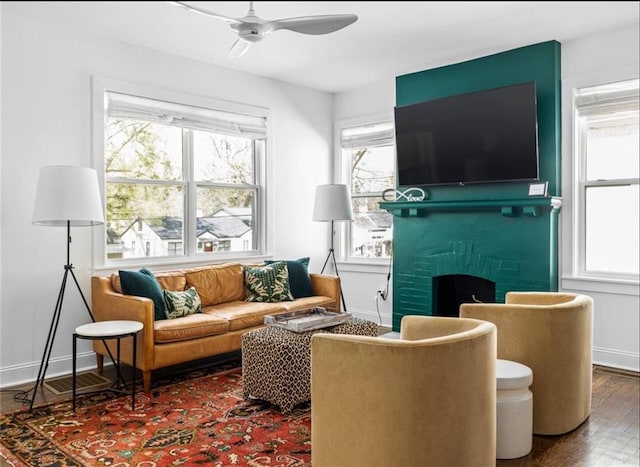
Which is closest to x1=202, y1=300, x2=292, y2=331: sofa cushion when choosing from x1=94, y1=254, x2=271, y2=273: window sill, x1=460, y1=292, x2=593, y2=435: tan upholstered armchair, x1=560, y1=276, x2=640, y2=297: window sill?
x1=94, y1=254, x2=271, y2=273: window sill

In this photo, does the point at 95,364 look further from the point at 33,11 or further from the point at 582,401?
the point at 33,11

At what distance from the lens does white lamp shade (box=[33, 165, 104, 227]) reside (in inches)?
118

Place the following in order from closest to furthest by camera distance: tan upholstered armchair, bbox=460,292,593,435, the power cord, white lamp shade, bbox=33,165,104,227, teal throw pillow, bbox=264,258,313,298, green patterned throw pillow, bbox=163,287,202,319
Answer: tan upholstered armchair, bbox=460,292,593,435, white lamp shade, bbox=33,165,104,227, green patterned throw pillow, bbox=163,287,202,319, teal throw pillow, bbox=264,258,313,298, the power cord

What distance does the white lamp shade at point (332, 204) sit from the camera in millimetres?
4715

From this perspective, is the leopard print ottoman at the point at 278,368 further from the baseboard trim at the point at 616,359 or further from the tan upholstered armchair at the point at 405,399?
the baseboard trim at the point at 616,359

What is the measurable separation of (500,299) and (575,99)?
1.59 m

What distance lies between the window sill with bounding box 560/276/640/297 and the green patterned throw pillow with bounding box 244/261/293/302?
2144 millimetres

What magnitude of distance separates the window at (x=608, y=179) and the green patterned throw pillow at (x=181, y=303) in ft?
9.30

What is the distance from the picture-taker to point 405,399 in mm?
1696

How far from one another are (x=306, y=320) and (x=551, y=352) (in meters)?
1.36

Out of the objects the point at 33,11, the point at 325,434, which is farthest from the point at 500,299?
the point at 33,11

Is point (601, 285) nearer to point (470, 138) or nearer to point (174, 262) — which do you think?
point (470, 138)

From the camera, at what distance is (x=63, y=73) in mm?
3533

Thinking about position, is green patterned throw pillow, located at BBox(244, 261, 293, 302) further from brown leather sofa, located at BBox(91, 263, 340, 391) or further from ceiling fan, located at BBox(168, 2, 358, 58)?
ceiling fan, located at BBox(168, 2, 358, 58)
